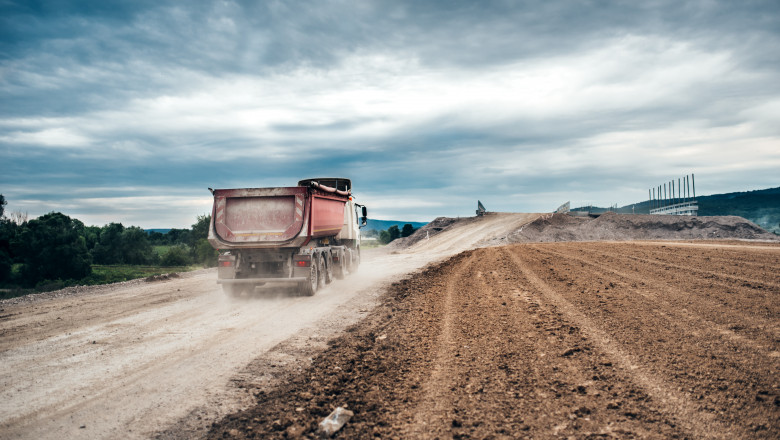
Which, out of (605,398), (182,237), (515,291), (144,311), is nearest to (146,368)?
(144,311)

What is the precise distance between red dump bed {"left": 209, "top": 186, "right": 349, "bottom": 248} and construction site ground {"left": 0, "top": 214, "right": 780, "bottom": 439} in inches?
71.3

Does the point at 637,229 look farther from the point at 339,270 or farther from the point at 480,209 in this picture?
the point at 339,270

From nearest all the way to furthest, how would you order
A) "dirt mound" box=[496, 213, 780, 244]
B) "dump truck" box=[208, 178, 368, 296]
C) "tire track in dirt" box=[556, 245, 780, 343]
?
1. "tire track in dirt" box=[556, 245, 780, 343]
2. "dump truck" box=[208, 178, 368, 296]
3. "dirt mound" box=[496, 213, 780, 244]

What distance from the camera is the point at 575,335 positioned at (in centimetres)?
711

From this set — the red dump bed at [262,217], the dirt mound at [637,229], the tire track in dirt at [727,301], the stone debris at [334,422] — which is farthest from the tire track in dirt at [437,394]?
the dirt mound at [637,229]

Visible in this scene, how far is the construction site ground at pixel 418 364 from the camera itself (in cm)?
436

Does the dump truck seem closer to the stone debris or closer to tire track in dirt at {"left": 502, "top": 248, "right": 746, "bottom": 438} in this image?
tire track in dirt at {"left": 502, "top": 248, "right": 746, "bottom": 438}

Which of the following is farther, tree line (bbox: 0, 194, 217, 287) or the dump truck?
tree line (bbox: 0, 194, 217, 287)

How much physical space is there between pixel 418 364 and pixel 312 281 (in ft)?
24.1

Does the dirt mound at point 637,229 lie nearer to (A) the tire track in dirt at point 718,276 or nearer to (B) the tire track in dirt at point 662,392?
(A) the tire track in dirt at point 718,276

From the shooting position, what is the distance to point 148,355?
23.3ft

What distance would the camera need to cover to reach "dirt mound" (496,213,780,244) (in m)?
37.2

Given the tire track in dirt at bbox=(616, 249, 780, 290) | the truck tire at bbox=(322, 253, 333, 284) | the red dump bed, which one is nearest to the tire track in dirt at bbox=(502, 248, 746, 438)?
the tire track in dirt at bbox=(616, 249, 780, 290)

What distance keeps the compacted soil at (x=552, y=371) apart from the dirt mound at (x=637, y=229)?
27251 millimetres
